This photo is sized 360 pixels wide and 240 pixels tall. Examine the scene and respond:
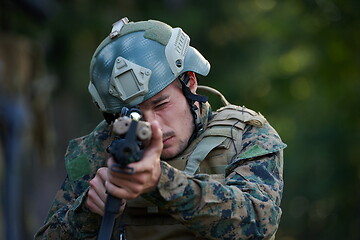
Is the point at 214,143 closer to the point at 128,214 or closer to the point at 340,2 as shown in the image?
Result: the point at 128,214

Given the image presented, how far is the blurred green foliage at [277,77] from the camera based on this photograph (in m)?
15.2

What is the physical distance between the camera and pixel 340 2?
37.7ft

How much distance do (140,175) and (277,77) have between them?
14.5 m

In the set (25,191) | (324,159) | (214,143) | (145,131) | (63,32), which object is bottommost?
(324,159)

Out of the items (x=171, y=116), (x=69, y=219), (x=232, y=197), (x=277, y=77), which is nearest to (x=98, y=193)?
(x=69, y=219)

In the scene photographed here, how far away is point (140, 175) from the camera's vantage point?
3.34 m

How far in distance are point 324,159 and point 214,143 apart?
463 inches

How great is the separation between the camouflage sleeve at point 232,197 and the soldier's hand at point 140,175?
13cm

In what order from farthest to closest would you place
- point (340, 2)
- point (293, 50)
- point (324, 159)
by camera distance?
point (293, 50) → point (324, 159) → point (340, 2)

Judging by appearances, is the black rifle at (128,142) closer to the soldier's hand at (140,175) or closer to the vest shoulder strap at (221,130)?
the soldier's hand at (140,175)

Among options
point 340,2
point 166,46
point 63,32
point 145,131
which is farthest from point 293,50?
point 145,131

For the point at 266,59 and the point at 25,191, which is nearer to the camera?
the point at 25,191

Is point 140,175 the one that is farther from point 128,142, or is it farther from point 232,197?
point 232,197

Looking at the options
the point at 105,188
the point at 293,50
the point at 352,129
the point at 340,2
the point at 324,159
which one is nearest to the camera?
the point at 105,188
